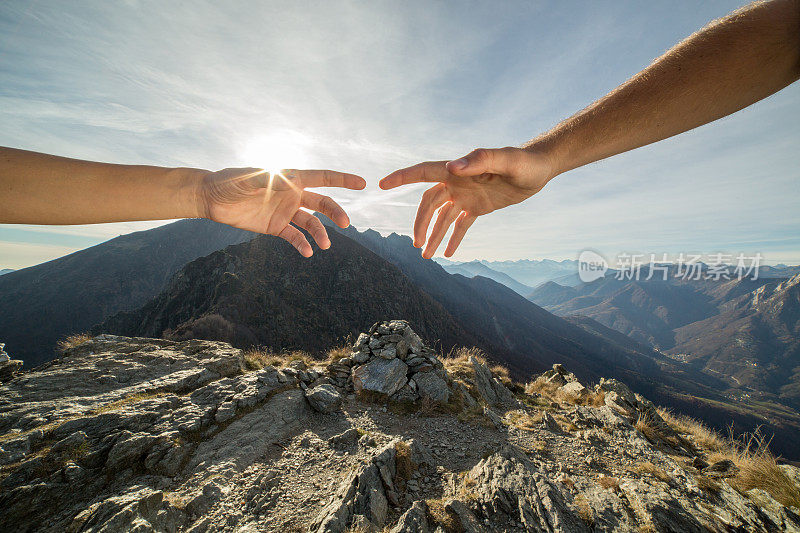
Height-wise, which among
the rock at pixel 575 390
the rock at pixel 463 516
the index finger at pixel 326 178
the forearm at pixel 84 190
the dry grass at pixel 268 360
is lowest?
the rock at pixel 575 390

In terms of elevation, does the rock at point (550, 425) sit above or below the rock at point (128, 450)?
below

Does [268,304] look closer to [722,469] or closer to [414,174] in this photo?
[414,174]

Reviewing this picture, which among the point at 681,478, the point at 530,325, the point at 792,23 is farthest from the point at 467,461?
the point at 530,325

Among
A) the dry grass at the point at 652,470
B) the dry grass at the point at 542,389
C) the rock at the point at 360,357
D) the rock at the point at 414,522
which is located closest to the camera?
the rock at the point at 414,522

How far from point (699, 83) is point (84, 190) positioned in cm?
633

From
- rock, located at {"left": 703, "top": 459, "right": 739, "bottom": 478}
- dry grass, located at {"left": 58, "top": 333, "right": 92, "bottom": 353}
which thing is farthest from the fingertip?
dry grass, located at {"left": 58, "top": 333, "right": 92, "bottom": 353}

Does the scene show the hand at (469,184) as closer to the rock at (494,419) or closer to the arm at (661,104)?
the arm at (661,104)

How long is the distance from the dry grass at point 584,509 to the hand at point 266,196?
6.21m

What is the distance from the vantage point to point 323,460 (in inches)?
235

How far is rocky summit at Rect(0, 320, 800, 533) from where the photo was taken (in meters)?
4.36

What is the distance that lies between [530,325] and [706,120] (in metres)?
193

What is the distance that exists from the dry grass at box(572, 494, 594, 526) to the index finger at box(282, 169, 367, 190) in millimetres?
6529

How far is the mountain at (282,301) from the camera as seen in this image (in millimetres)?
55531

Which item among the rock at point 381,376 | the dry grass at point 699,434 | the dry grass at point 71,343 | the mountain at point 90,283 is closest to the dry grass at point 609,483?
the rock at point 381,376
